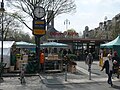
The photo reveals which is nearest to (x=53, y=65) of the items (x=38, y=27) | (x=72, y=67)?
(x=72, y=67)

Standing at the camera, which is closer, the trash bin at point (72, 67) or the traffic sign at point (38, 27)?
the traffic sign at point (38, 27)

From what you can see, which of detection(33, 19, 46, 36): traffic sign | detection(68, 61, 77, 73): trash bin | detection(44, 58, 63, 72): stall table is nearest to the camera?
detection(33, 19, 46, 36): traffic sign

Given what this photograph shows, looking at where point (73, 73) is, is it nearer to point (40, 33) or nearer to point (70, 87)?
point (40, 33)

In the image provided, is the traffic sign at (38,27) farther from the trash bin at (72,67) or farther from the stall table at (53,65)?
the trash bin at (72,67)

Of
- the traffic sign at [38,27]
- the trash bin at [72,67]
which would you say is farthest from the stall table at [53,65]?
the traffic sign at [38,27]

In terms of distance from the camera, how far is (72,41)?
4631 centimetres

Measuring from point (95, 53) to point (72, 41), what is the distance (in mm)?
4320

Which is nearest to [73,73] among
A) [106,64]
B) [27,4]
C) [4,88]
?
[106,64]

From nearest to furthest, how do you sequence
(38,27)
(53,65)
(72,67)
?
(38,27)
(72,67)
(53,65)

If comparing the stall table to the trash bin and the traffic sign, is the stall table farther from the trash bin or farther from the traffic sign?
the traffic sign

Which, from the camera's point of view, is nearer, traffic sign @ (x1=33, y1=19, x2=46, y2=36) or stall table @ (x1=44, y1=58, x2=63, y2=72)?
traffic sign @ (x1=33, y1=19, x2=46, y2=36)

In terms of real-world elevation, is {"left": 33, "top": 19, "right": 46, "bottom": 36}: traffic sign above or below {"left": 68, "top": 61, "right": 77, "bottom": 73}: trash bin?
above

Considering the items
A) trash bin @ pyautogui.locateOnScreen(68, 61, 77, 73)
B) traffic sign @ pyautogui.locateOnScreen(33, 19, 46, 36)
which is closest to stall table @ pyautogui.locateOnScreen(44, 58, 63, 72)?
trash bin @ pyautogui.locateOnScreen(68, 61, 77, 73)

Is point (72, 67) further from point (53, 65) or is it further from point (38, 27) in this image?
point (38, 27)
